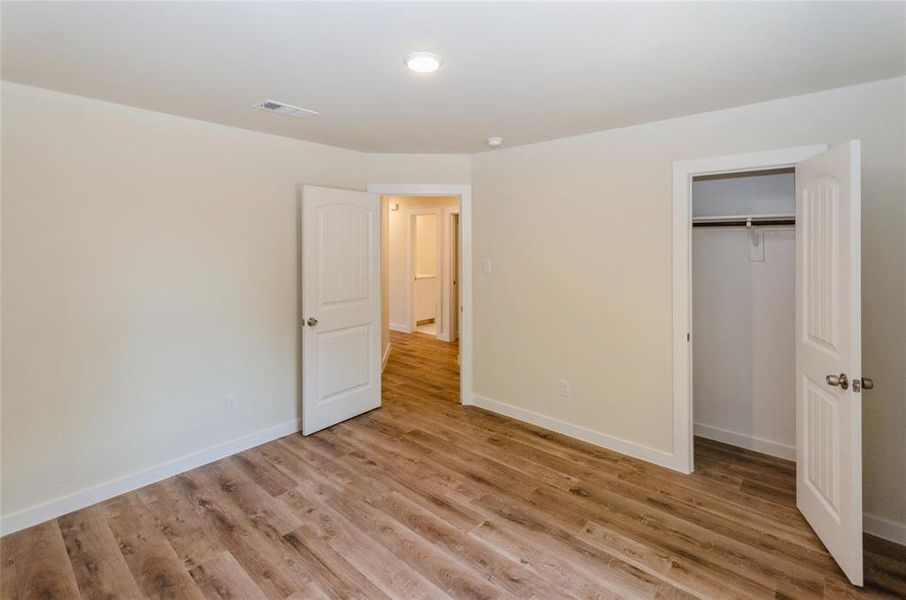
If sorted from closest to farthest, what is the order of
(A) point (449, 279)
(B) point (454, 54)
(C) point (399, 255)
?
(B) point (454, 54)
(A) point (449, 279)
(C) point (399, 255)

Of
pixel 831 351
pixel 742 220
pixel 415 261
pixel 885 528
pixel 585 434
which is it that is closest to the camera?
pixel 831 351

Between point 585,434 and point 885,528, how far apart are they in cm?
168

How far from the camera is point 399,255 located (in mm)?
7875

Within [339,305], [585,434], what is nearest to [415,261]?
[339,305]

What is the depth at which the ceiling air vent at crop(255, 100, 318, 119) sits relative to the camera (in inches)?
103

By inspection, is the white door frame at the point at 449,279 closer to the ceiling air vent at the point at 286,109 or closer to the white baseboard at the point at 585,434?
the white baseboard at the point at 585,434

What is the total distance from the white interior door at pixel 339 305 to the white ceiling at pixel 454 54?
955 millimetres

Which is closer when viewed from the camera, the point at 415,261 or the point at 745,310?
the point at 745,310

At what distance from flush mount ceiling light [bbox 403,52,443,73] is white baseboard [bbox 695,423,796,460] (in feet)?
10.7

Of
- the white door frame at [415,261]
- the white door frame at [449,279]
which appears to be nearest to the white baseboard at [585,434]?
the white door frame at [449,279]

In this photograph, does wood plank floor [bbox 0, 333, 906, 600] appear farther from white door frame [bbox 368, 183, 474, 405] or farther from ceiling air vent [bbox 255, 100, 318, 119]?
ceiling air vent [bbox 255, 100, 318, 119]

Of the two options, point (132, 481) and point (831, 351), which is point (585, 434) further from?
point (132, 481)

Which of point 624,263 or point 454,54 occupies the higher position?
point 454,54

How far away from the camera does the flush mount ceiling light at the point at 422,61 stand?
6.40 ft
